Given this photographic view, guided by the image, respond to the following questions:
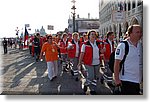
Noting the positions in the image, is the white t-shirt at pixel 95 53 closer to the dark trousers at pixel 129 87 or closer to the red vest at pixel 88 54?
the red vest at pixel 88 54

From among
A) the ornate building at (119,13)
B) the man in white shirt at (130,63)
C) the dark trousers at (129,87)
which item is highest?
the ornate building at (119,13)

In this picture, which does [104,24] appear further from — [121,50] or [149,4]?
[121,50]

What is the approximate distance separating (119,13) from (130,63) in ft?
3.19

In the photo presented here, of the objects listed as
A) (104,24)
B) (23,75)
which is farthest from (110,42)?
(23,75)

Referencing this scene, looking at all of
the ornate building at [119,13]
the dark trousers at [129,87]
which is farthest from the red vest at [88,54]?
the dark trousers at [129,87]

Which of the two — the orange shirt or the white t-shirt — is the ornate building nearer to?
the white t-shirt

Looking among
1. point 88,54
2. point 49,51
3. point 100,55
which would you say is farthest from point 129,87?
point 49,51

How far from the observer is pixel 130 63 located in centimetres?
241

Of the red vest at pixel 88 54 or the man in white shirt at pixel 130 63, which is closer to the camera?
the man in white shirt at pixel 130 63

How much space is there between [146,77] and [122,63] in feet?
1.75

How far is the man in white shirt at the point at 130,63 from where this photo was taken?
2.39 metres

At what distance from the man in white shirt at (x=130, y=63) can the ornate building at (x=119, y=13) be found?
1.38 ft

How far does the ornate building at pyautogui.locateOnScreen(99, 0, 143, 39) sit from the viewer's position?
294 cm

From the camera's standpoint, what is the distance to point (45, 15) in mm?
3135
